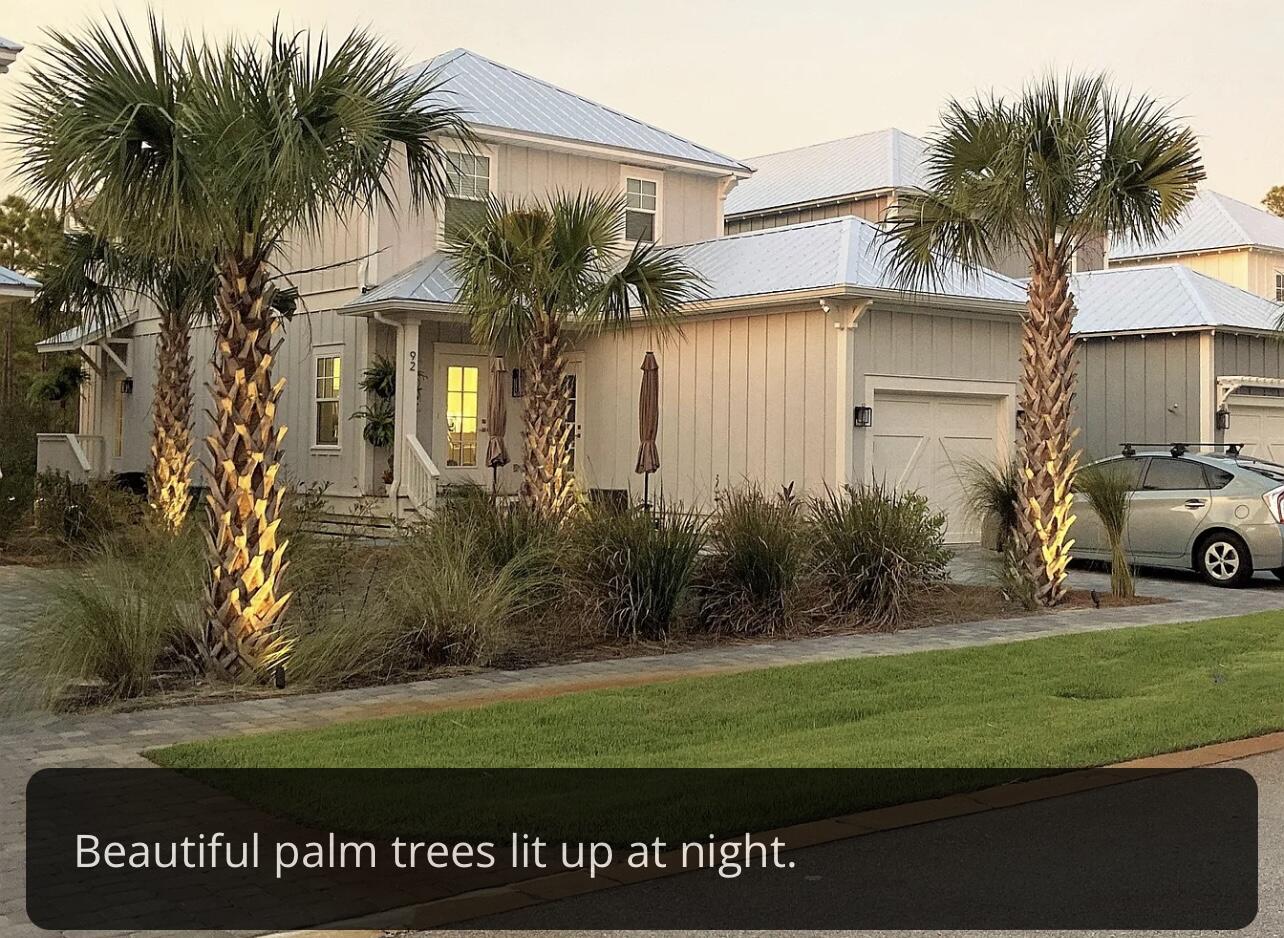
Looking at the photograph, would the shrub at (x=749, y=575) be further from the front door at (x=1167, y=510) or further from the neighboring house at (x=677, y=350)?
the front door at (x=1167, y=510)

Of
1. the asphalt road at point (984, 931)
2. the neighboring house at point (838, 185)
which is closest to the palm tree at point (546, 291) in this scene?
the asphalt road at point (984, 931)

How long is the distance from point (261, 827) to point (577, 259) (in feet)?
31.7

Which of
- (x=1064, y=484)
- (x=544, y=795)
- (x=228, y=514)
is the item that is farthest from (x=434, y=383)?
(x=544, y=795)

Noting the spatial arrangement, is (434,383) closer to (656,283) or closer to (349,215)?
(349,215)

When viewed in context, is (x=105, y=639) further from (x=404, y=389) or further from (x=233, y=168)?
(x=404, y=389)

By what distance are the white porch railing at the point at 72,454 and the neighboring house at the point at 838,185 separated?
14936mm

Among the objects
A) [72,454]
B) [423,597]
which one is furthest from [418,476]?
[72,454]

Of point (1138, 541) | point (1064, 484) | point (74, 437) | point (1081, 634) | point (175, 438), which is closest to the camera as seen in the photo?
point (1081, 634)

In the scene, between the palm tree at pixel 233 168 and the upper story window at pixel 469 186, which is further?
the upper story window at pixel 469 186

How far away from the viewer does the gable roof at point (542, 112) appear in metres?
21.9

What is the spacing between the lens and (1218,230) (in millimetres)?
32031

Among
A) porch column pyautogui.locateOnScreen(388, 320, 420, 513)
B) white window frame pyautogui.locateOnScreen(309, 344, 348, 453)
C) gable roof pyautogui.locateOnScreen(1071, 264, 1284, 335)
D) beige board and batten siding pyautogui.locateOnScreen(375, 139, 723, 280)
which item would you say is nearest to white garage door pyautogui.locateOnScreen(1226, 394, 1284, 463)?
gable roof pyautogui.locateOnScreen(1071, 264, 1284, 335)

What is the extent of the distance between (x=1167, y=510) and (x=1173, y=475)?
45 cm

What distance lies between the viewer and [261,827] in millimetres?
5828
